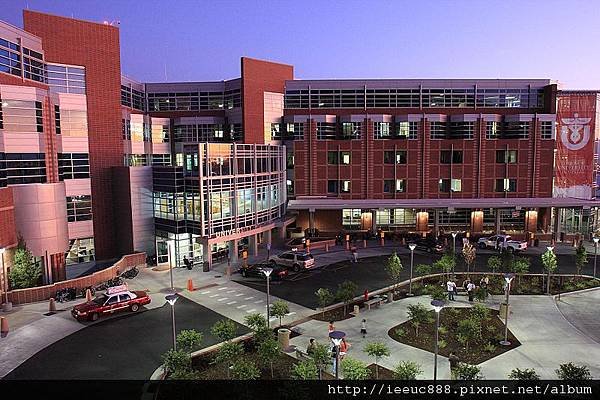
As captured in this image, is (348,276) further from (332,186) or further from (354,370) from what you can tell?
(332,186)

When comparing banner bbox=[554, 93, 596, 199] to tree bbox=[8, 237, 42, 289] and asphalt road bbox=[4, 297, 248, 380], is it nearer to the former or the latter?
asphalt road bbox=[4, 297, 248, 380]

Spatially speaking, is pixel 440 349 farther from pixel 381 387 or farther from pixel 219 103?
pixel 219 103

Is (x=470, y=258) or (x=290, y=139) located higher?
(x=290, y=139)

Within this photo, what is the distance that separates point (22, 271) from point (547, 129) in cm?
6023

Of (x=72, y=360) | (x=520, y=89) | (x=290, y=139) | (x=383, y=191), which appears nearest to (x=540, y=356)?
(x=72, y=360)

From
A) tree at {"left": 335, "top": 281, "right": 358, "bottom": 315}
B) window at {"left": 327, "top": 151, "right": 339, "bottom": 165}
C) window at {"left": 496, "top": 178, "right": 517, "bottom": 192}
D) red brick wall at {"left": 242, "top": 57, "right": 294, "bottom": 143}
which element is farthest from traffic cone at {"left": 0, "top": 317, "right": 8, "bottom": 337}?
window at {"left": 496, "top": 178, "right": 517, "bottom": 192}

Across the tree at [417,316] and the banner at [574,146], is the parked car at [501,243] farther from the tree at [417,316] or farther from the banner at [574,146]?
the tree at [417,316]

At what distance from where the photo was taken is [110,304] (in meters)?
28.0

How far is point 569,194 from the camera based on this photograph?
5859 cm

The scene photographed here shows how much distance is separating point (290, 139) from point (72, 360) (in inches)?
1692

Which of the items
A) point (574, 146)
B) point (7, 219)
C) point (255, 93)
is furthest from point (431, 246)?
point (7, 219)

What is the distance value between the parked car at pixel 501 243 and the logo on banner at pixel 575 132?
1778cm

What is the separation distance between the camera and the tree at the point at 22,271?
103 ft

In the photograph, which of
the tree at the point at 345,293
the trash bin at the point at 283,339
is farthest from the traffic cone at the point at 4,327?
the tree at the point at 345,293
